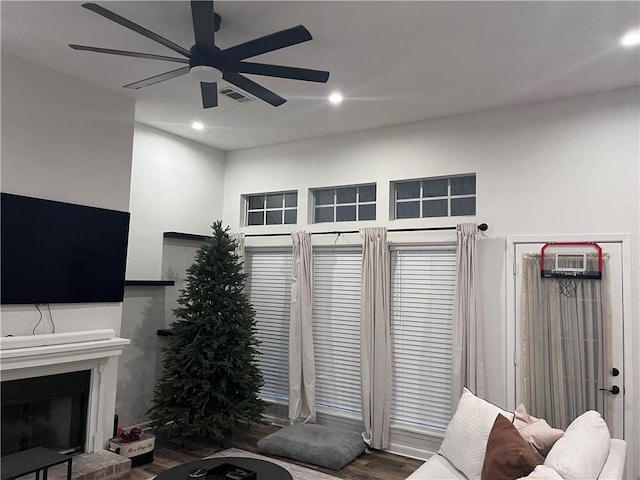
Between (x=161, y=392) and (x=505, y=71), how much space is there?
4299mm

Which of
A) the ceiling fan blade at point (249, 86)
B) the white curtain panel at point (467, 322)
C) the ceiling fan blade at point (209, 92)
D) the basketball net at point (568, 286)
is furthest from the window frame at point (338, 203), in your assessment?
the ceiling fan blade at point (209, 92)

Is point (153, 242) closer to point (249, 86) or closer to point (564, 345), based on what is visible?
point (249, 86)

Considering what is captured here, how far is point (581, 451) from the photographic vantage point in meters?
2.45

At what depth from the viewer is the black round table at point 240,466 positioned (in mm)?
3000

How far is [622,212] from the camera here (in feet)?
12.9

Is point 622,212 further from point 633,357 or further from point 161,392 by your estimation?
point 161,392

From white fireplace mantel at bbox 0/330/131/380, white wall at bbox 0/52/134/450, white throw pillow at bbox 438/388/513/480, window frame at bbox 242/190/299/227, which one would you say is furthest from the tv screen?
white throw pillow at bbox 438/388/513/480

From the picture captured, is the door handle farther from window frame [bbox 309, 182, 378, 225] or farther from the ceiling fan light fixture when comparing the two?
the ceiling fan light fixture

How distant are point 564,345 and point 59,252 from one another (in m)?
4.30

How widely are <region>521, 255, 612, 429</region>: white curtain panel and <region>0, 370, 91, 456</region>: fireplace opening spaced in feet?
12.6

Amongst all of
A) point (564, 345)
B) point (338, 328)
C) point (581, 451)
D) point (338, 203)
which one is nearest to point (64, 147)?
point (338, 203)

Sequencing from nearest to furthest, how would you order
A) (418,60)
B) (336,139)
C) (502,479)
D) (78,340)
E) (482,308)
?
(502,479), (418,60), (78,340), (482,308), (336,139)

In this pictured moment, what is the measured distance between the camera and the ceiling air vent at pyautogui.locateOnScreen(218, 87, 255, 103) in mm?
4199

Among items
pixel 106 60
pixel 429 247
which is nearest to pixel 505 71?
pixel 429 247
